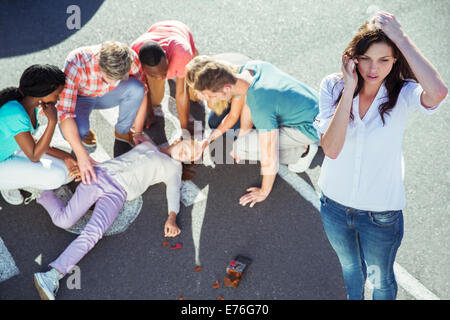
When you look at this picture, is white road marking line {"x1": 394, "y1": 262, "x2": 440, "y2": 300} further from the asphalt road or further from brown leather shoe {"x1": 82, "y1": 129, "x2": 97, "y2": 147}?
brown leather shoe {"x1": 82, "y1": 129, "x2": 97, "y2": 147}

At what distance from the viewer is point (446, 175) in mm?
4617

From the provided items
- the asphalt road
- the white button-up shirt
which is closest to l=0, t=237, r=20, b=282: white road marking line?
the asphalt road

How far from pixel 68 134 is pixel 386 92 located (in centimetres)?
295

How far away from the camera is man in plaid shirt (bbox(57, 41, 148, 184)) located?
4074 mm

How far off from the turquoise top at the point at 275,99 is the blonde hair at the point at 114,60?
1.10 meters

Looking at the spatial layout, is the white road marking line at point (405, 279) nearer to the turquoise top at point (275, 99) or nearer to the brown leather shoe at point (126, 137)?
the turquoise top at point (275, 99)

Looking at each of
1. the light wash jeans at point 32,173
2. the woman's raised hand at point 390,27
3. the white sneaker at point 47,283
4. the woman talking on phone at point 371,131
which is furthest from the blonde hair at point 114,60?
the woman's raised hand at point 390,27

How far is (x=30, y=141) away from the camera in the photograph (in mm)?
3916

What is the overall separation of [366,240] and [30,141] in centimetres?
299

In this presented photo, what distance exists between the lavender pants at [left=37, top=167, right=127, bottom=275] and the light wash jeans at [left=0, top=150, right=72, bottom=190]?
0.53 feet

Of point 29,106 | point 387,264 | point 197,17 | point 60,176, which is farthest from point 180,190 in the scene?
point 197,17

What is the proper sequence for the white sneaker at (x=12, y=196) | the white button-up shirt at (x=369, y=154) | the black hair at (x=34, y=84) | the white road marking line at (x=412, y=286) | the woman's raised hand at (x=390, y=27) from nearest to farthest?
the woman's raised hand at (x=390, y=27)
the white button-up shirt at (x=369, y=154)
the black hair at (x=34, y=84)
the white road marking line at (x=412, y=286)
the white sneaker at (x=12, y=196)

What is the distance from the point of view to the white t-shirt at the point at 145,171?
4.20 m

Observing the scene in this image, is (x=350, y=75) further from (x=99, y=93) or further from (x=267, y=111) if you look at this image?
(x=99, y=93)
